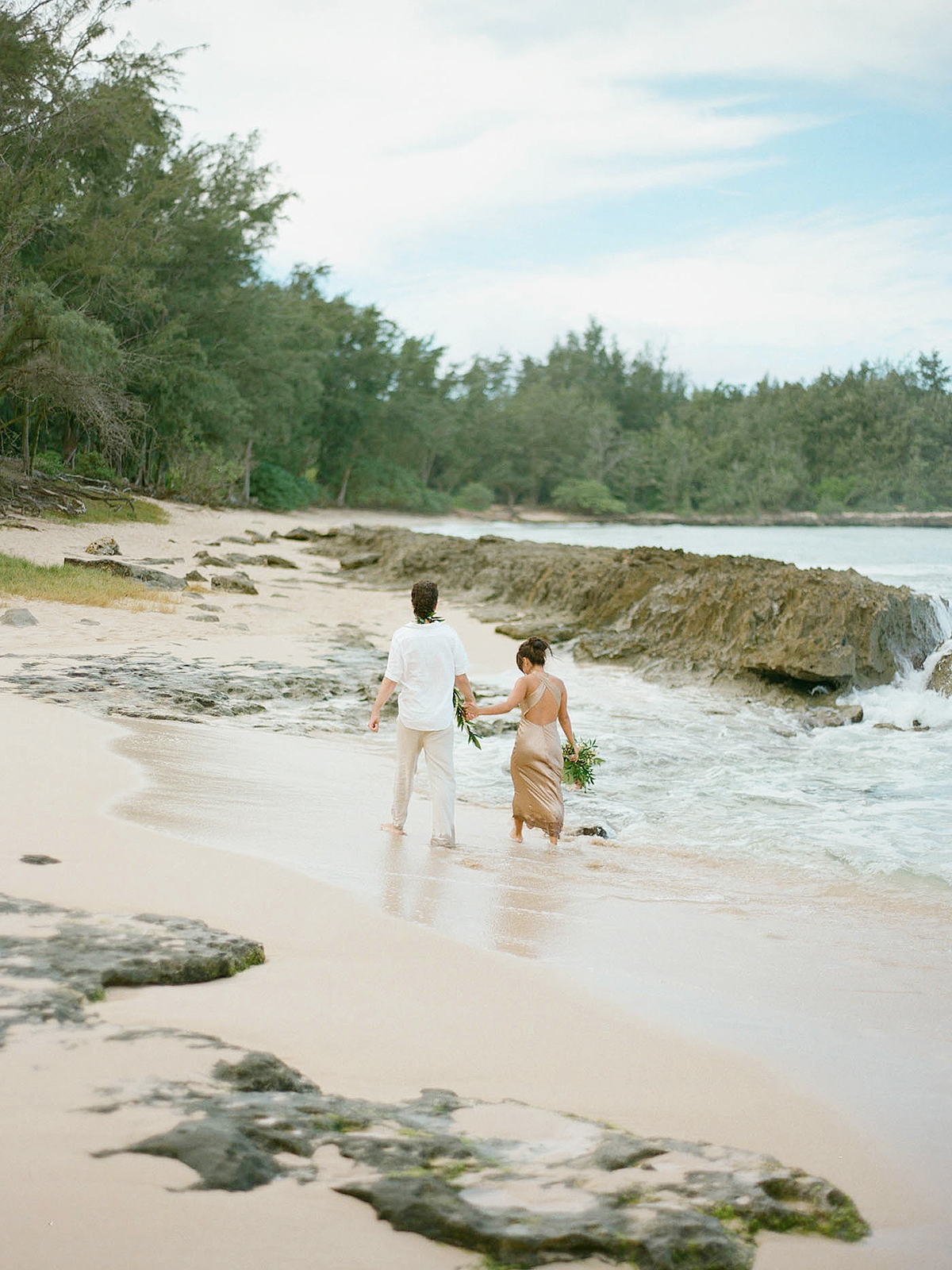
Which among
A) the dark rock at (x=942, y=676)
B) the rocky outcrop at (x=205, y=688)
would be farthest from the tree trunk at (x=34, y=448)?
the dark rock at (x=942, y=676)

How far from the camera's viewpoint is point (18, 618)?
12.8 meters

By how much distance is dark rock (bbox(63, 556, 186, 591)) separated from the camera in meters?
18.0

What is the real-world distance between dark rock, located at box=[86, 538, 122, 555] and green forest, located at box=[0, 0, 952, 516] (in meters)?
4.85

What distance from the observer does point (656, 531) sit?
65.2 meters

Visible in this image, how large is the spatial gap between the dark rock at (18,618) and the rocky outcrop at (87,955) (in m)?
9.51

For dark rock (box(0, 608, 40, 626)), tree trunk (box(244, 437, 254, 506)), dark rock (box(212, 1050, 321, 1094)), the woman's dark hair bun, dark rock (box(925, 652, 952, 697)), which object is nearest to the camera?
dark rock (box(212, 1050, 321, 1094))

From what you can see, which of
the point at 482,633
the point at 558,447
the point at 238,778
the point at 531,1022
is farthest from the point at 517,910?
the point at 558,447

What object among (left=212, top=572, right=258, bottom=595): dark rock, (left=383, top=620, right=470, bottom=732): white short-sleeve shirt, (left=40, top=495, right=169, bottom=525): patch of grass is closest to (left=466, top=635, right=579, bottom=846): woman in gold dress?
(left=383, top=620, right=470, bottom=732): white short-sleeve shirt

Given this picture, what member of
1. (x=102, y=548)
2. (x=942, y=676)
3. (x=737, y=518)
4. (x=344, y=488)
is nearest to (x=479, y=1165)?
(x=942, y=676)

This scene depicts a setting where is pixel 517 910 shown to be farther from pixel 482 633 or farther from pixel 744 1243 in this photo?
pixel 482 633

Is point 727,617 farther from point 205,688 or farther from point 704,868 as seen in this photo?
point 704,868

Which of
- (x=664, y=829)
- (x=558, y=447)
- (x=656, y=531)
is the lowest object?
(x=664, y=829)

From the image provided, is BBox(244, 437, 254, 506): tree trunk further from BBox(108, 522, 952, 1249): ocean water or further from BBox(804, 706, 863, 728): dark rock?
BBox(108, 522, 952, 1249): ocean water

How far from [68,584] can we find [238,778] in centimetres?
998
